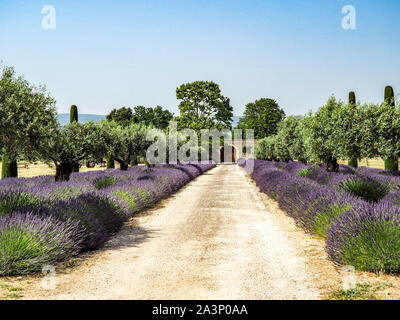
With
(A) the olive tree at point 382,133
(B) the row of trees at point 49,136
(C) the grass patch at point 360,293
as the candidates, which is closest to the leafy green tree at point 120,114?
(B) the row of trees at point 49,136

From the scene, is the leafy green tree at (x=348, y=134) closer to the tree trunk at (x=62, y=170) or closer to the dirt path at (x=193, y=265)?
the dirt path at (x=193, y=265)

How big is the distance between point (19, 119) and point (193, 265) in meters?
5.59

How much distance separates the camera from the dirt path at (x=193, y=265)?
4543 millimetres

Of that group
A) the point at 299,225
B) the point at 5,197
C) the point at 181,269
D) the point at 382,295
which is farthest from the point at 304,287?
the point at 5,197

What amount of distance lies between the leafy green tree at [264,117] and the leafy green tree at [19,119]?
8032 centimetres

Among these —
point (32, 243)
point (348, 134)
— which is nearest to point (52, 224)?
point (32, 243)

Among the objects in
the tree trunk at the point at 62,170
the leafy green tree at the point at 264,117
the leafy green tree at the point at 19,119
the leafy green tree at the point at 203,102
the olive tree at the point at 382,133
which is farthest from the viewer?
the leafy green tree at the point at 264,117

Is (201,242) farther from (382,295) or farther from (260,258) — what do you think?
(382,295)

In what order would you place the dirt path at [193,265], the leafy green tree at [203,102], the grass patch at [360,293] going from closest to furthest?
the grass patch at [360,293]
the dirt path at [193,265]
the leafy green tree at [203,102]

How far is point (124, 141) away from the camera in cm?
2141

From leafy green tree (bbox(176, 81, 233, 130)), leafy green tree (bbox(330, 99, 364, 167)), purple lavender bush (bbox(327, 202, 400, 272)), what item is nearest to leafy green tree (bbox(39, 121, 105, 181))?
leafy green tree (bbox(330, 99, 364, 167))

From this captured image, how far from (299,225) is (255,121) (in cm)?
8342

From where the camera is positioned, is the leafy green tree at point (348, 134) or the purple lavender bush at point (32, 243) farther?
the leafy green tree at point (348, 134)

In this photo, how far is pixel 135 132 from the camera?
22031 mm
